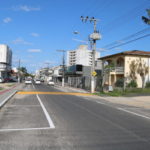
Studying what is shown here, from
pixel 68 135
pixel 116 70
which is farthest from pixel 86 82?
pixel 68 135

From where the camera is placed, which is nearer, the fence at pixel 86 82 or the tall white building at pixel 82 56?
the fence at pixel 86 82

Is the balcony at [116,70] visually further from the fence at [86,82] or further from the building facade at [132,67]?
the fence at [86,82]

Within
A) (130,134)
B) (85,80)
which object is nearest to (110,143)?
(130,134)

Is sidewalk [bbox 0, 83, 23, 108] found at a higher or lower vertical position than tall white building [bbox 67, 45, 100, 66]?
lower

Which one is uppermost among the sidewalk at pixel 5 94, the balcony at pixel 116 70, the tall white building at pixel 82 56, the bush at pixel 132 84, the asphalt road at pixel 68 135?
the tall white building at pixel 82 56

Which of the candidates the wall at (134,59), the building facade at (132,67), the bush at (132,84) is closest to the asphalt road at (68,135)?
the bush at (132,84)

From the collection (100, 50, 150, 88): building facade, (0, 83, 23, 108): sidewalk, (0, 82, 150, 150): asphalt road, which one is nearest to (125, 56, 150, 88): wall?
(100, 50, 150, 88): building facade

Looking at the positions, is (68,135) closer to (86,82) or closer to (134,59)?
(134,59)

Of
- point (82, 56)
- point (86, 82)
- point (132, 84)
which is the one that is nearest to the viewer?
point (132, 84)

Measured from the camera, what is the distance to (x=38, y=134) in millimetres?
7238

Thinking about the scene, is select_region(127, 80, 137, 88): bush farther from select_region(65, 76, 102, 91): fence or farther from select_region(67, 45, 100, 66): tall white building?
select_region(67, 45, 100, 66): tall white building

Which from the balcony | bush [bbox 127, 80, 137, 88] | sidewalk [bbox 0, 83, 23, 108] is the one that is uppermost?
the balcony

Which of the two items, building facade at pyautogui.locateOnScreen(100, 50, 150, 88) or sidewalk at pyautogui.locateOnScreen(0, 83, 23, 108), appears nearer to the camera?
sidewalk at pyautogui.locateOnScreen(0, 83, 23, 108)

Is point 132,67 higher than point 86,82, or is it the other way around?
point 132,67
